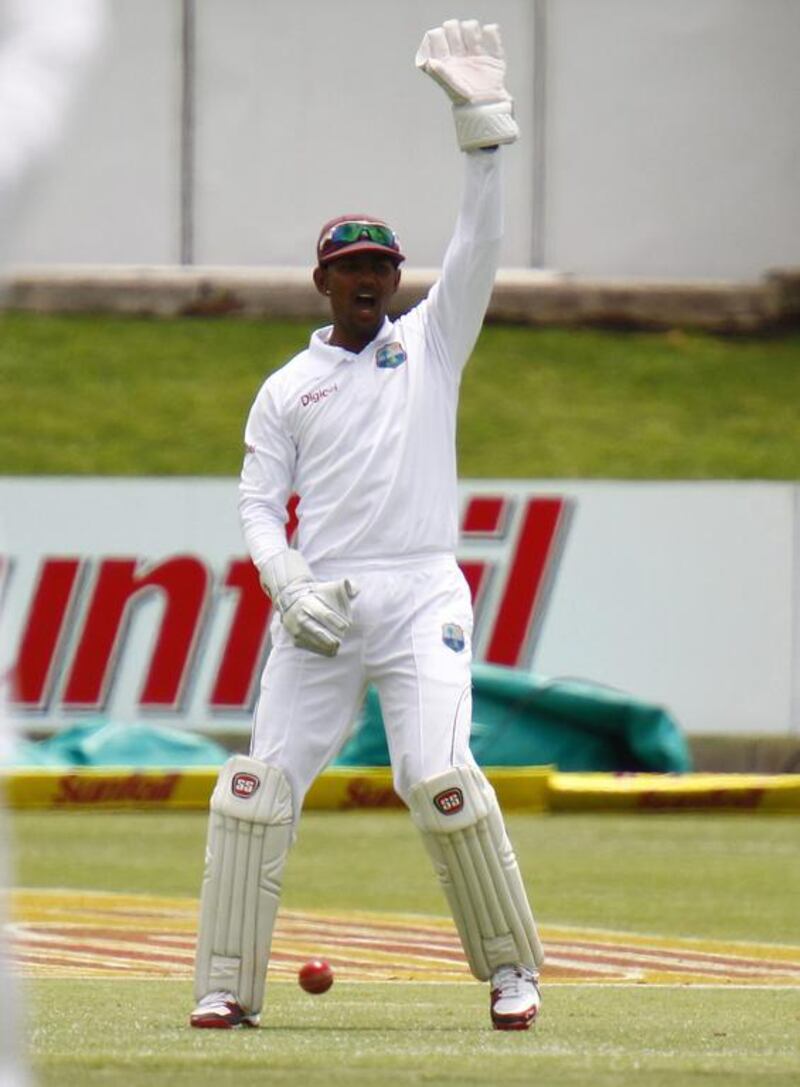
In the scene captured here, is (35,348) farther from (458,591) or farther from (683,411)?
(458,591)

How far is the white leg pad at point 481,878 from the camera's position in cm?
671

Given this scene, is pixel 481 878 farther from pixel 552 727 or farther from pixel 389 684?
pixel 552 727

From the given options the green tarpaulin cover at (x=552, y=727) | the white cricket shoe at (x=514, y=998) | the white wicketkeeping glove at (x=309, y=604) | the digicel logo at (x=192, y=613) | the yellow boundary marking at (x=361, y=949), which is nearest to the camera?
the white wicketkeeping glove at (x=309, y=604)

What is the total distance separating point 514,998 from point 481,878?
284 mm

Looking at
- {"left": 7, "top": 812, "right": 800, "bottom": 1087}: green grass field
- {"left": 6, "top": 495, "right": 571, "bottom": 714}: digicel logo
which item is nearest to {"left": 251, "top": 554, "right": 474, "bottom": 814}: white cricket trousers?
{"left": 7, "top": 812, "right": 800, "bottom": 1087}: green grass field

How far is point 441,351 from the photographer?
6961 mm

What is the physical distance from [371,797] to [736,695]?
2.14m

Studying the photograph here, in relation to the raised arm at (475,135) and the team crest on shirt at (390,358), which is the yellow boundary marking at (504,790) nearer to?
the team crest on shirt at (390,358)

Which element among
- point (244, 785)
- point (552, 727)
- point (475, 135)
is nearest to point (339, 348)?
point (475, 135)

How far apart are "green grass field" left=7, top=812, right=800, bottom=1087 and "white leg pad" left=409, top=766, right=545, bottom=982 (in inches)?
7.7

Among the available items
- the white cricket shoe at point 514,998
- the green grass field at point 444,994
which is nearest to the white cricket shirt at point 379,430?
the white cricket shoe at point 514,998

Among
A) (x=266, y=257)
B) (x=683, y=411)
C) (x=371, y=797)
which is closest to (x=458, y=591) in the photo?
(x=371, y=797)

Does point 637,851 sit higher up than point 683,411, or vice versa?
point 637,851

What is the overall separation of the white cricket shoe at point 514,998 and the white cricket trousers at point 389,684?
489 mm
